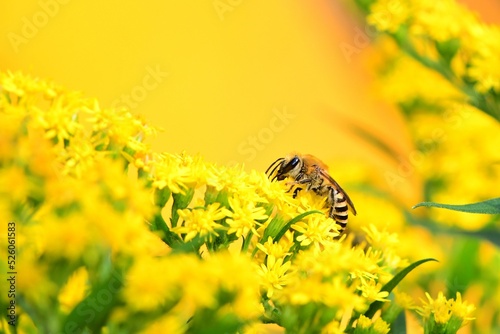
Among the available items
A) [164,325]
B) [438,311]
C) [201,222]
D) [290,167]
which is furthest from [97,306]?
[290,167]

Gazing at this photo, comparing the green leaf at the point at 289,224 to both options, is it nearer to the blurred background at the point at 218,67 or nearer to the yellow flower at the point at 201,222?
the yellow flower at the point at 201,222

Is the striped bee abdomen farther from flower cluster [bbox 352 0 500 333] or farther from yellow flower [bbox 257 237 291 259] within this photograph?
yellow flower [bbox 257 237 291 259]

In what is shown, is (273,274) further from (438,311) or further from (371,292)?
(438,311)

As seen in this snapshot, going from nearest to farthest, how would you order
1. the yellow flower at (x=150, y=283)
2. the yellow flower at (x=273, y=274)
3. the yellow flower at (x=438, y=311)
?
the yellow flower at (x=150, y=283) → the yellow flower at (x=273, y=274) → the yellow flower at (x=438, y=311)

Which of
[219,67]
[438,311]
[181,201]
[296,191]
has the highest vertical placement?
[181,201]

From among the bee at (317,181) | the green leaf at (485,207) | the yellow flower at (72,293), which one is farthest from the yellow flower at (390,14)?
the yellow flower at (72,293)

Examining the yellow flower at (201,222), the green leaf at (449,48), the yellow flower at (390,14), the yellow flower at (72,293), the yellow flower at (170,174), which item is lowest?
the yellow flower at (72,293)
